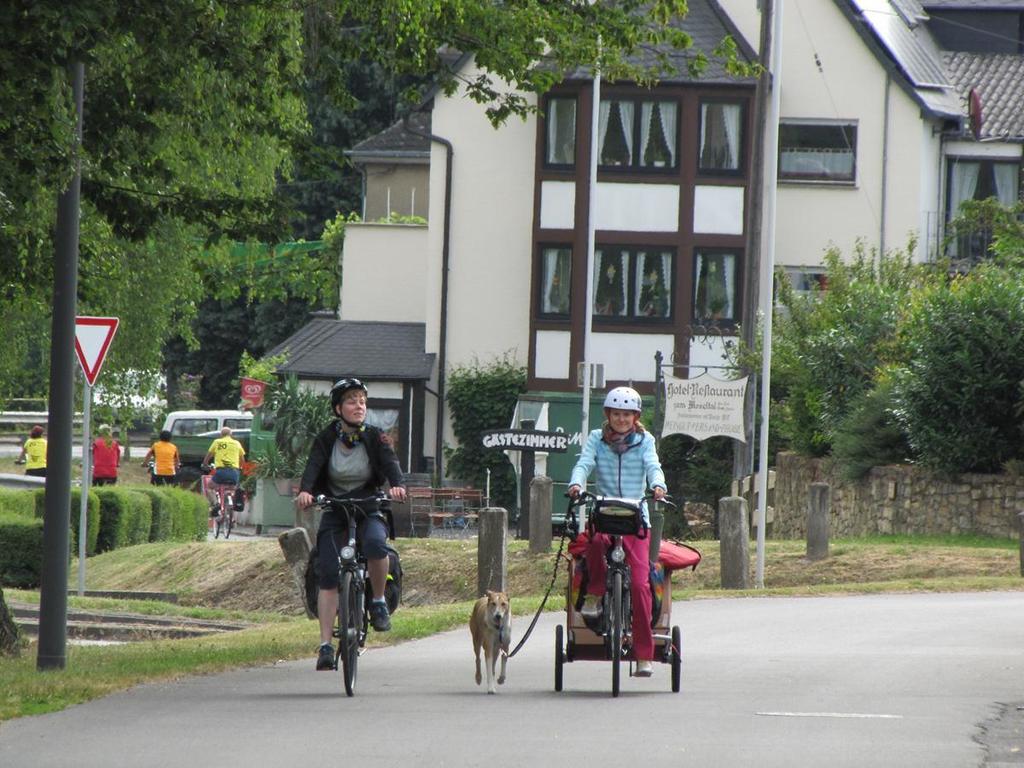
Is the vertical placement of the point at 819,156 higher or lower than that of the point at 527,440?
higher

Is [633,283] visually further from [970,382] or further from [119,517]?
[970,382]

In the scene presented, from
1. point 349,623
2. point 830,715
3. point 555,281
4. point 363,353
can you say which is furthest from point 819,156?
point 830,715

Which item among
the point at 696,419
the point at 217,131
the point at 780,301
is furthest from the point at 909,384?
the point at 217,131

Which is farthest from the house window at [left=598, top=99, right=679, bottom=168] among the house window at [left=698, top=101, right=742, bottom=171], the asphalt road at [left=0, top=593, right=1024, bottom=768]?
the asphalt road at [left=0, top=593, right=1024, bottom=768]

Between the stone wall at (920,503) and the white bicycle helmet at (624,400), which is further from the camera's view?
the stone wall at (920,503)

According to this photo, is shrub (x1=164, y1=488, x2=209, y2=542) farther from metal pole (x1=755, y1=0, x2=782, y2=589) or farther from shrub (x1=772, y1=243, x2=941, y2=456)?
metal pole (x1=755, y1=0, x2=782, y2=589)

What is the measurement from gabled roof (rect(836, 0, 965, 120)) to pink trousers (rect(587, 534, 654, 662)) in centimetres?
3237

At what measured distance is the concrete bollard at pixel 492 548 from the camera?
21406mm

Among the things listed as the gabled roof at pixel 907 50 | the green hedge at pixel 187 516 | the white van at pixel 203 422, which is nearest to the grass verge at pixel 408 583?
the green hedge at pixel 187 516

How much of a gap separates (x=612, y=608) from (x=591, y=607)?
1.01 feet

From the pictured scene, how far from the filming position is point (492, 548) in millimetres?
21469

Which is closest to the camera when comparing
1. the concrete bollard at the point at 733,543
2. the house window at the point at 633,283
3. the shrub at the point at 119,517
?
the concrete bollard at the point at 733,543

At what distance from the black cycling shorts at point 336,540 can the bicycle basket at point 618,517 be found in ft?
4.38

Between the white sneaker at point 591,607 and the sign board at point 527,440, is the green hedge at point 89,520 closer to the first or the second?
the sign board at point 527,440
